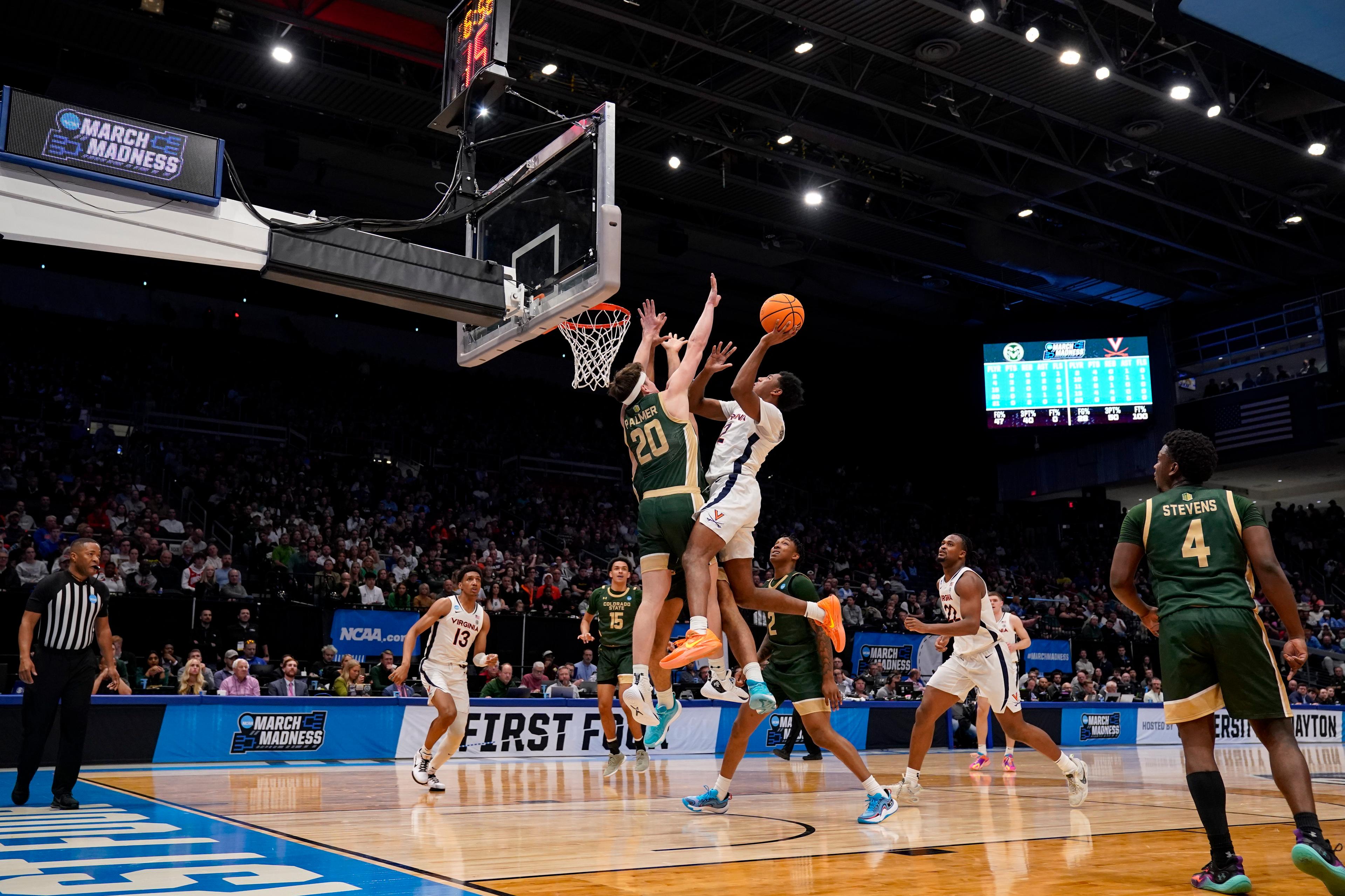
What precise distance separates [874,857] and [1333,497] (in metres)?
35.8

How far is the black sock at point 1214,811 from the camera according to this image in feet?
16.5

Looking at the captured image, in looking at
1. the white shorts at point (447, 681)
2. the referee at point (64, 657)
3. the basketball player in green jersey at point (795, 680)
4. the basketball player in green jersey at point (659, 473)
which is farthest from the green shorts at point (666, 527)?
the referee at point (64, 657)

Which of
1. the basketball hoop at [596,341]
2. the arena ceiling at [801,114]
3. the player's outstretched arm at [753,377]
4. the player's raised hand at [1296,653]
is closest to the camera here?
the player's raised hand at [1296,653]

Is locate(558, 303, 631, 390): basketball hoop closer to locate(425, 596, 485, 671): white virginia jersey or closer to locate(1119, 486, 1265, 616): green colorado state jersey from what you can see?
locate(425, 596, 485, 671): white virginia jersey

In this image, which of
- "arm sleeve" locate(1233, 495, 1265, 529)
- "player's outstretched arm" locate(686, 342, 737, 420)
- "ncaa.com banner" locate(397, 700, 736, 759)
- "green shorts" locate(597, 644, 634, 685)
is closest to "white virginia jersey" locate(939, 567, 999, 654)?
"player's outstretched arm" locate(686, 342, 737, 420)

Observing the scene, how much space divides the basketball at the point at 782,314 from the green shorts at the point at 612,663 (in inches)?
217

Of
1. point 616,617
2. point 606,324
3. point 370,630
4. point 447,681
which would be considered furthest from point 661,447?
point 370,630

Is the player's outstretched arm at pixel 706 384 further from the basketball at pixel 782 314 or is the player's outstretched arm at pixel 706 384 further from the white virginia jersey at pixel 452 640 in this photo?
the white virginia jersey at pixel 452 640

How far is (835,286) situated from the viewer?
2928 centimetres

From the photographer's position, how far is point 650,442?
724 cm

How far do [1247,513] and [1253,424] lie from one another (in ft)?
89.6

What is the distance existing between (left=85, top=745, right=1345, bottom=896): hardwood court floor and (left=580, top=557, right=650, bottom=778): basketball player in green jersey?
0.46 m

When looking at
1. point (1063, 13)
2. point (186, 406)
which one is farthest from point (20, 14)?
point (1063, 13)

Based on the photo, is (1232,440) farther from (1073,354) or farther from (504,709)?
(504,709)
